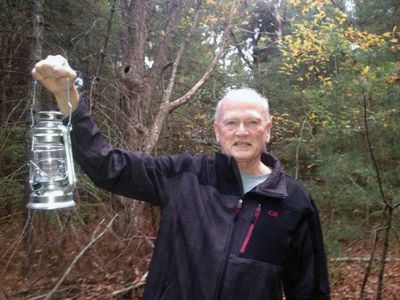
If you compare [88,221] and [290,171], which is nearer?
[88,221]

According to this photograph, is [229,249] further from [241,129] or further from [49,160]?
[49,160]

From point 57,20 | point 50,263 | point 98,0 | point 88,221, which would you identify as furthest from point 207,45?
point 50,263

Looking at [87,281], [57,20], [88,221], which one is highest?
[57,20]

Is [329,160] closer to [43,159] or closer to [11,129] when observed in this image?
[11,129]

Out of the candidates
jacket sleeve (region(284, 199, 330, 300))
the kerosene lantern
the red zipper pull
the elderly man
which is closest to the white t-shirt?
the elderly man

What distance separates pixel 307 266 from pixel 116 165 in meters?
1.06

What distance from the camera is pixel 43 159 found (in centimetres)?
202

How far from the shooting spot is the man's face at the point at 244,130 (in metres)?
2.25

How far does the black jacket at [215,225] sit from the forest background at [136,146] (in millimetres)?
1787

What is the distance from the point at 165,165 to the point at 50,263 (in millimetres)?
2536

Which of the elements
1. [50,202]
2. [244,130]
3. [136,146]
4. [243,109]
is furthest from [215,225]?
[136,146]

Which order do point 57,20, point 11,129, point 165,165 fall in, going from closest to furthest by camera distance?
point 165,165
point 11,129
point 57,20

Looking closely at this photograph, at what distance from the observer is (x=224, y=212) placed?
6.86ft

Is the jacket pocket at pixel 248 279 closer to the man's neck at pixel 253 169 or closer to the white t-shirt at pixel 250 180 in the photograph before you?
the white t-shirt at pixel 250 180
